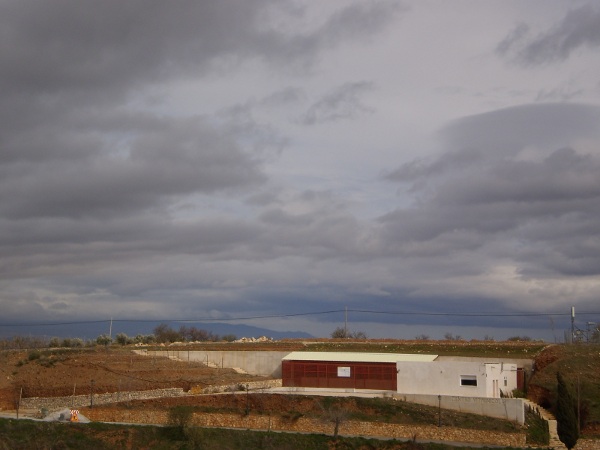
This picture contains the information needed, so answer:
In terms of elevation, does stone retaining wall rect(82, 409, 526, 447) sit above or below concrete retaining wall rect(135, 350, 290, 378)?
below

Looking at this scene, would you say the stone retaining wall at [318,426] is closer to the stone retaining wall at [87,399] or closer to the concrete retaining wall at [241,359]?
the stone retaining wall at [87,399]

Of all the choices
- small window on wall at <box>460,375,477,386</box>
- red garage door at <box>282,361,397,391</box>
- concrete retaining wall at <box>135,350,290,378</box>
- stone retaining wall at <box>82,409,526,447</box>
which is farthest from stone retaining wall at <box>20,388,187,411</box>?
small window on wall at <box>460,375,477,386</box>

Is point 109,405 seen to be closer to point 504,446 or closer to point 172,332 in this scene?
point 504,446

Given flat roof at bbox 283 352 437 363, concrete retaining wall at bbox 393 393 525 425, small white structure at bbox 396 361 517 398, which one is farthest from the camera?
flat roof at bbox 283 352 437 363

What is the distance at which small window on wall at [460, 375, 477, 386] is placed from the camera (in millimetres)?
50750

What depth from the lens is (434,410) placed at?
45.9 m

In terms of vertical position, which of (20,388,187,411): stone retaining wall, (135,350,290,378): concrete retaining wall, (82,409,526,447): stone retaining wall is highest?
(135,350,290,378): concrete retaining wall

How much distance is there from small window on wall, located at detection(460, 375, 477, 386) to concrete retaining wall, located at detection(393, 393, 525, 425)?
3.45 m

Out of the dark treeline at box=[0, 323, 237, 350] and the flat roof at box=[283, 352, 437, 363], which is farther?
the dark treeline at box=[0, 323, 237, 350]

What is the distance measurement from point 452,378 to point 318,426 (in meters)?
12.5

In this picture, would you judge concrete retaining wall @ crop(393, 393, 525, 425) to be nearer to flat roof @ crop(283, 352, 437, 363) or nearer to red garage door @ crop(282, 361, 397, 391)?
red garage door @ crop(282, 361, 397, 391)

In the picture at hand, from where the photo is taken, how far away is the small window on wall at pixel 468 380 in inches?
1998

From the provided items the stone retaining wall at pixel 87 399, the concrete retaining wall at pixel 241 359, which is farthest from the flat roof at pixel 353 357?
the stone retaining wall at pixel 87 399

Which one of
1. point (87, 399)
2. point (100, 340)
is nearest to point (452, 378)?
point (87, 399)
